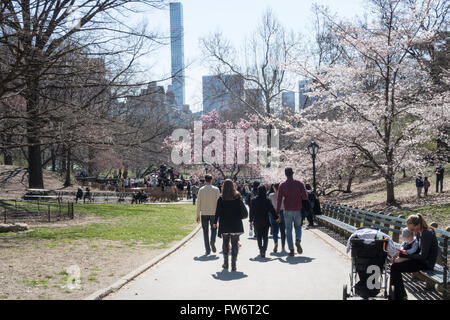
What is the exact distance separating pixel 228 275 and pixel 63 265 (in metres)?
3.48

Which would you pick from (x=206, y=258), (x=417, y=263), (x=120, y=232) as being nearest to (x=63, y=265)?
(x=206, y=258)

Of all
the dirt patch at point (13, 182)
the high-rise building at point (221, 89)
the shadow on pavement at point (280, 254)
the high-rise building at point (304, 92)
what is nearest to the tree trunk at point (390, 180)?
the high-rise building at point (304, 92)

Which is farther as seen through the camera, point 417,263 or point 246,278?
point 246,278

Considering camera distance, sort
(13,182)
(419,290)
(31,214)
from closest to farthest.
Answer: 1. (419,290)
2. (31,214)
3. (13,182)

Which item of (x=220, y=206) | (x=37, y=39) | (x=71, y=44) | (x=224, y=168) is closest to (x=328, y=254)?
(x=220, y=206)

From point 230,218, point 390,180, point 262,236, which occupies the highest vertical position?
point 390,180

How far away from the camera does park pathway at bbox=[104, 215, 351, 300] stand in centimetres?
753

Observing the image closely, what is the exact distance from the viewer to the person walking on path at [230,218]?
9891mm

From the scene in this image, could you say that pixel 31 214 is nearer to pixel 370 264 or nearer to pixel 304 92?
pixel 370 264

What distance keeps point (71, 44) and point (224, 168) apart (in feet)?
144

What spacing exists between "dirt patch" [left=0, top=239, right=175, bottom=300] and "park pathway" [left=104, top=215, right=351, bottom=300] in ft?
1.89

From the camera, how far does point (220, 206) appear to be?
33.1 ft

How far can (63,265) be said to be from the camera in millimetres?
10242

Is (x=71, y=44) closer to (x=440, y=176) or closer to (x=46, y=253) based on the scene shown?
(x=46, y=253)
